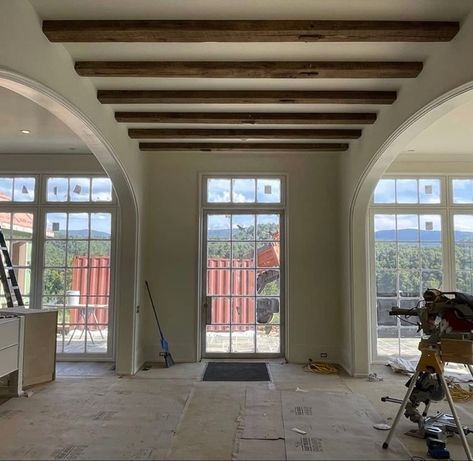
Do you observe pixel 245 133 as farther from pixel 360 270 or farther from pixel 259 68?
pixel 360 270

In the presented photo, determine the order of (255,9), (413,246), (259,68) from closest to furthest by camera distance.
→ (255,9) < (259,68) < (413,246)

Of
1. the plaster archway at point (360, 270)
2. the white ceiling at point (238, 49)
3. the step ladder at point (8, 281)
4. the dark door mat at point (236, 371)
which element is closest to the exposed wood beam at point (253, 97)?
the white ceiling at point (238, 49)

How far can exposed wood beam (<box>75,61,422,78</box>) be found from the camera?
3.43 m

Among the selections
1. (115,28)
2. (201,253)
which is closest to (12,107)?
(115,28)

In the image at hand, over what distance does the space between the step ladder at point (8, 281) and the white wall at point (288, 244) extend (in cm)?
163

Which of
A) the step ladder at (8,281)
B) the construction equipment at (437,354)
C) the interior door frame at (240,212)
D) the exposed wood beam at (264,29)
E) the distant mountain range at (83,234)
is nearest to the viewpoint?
the exposed wood beam at (264,29)

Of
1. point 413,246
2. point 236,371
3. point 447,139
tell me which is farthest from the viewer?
point 413,246

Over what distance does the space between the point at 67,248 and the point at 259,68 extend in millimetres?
4066

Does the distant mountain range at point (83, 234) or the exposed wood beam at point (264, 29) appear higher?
the exposed wood beam at point (264, 29)

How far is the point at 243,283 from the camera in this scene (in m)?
6.07

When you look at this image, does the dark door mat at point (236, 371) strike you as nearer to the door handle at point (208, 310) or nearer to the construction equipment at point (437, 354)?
the door handle at point (208, 310)

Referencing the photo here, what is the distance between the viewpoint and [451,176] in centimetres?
600

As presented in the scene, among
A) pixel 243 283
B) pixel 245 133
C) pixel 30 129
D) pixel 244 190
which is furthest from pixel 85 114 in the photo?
pixel 243 283

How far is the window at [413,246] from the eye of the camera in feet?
19.3
